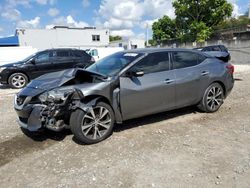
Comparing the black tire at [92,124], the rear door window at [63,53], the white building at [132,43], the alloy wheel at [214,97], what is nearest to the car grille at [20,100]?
the black tire at [92,124]

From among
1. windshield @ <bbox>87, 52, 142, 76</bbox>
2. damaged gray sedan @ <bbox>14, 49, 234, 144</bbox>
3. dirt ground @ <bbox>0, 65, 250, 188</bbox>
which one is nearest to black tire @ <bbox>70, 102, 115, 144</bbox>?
damaged gray sedan @ <bbox>14, 49, 234, 144</bbox>

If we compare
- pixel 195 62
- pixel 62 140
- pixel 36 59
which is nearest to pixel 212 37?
pixel 36 59

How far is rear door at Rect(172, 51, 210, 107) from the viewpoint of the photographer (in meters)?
5.80

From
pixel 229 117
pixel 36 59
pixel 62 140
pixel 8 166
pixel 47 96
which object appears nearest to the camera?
pixel 8 166

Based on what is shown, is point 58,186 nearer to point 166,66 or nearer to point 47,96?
point 47,96

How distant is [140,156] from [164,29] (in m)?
45.6

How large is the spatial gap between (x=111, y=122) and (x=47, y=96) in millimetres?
1153

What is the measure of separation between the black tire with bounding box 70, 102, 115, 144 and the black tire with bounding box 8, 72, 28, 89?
8.03 meters

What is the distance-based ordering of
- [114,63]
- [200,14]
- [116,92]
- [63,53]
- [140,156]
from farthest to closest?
1. [200,14]
2. [63,53]
3. [114,63]
4. [116,92]
5. [140,156]

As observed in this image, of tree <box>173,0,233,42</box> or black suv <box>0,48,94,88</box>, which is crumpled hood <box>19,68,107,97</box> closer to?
black suv <box>0,48,94,88</box>

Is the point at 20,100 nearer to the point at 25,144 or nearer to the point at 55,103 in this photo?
the point at 25,144

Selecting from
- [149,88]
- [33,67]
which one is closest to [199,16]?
[33,67]

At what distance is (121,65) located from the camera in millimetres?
5344

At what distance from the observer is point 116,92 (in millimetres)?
4957
